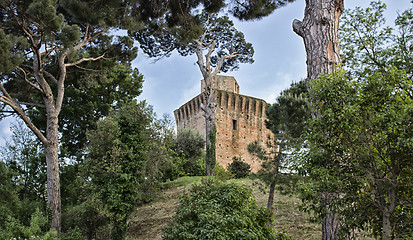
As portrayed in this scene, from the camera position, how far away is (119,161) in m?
10.3

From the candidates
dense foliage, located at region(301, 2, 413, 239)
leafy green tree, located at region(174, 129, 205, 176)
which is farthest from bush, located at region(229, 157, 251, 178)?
dense foliage, located at region(301, 2, 413, 239)

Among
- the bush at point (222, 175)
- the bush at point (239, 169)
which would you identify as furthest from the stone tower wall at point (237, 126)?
the bush at point (222, 175)

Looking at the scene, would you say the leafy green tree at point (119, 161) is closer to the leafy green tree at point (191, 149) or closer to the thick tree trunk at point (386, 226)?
the thick tree trunk at point (386, 226)

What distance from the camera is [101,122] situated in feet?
35.9

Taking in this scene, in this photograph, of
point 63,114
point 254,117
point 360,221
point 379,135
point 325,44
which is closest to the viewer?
point 379,135

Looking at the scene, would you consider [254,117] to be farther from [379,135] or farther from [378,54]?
[379,135]

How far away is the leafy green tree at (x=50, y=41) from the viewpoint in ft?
26.9

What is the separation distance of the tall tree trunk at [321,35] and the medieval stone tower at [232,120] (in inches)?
778

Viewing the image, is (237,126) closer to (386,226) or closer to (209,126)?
(209,126)

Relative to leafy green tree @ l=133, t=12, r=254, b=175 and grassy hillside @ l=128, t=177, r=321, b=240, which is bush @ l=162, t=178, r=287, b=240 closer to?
grassy hillside @ l=128, t=177, r=321, b=240

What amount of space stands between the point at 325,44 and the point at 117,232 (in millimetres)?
7455

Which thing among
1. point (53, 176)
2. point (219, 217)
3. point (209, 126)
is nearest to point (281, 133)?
point (219, 217)

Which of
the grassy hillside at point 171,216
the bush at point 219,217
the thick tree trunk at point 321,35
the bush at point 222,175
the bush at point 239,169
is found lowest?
the grassy hillside at point 171,216

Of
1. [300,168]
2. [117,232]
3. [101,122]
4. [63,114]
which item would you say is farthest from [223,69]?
[300,168]
